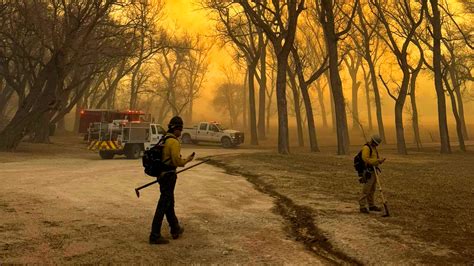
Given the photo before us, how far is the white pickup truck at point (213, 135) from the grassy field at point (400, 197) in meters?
14.4

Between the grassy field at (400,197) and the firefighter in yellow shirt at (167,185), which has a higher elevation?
the firefighter in yellow shirt at (167,185)

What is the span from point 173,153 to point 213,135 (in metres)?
29.2

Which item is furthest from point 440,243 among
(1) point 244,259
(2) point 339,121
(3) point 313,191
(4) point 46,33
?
(4) point 46,33

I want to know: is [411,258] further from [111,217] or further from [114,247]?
[111,217]

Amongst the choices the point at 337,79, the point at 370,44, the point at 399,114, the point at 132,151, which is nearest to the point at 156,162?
the point at 132,151

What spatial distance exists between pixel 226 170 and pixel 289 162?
3791 millimetres

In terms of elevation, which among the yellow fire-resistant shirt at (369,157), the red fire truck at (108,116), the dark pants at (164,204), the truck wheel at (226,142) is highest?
the red fire truck at (108,116)

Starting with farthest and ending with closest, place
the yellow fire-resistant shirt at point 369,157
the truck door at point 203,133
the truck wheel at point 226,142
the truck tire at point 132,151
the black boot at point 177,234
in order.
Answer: the truck door at point 203,133, the truck wheel at point 226,142, the truck tire at point 132,151, the yellow fire-resistant shirt at point 369,157, the black boot at point 177,234

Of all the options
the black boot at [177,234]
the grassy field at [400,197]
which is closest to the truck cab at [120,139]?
→ the grassy field at [400,197]

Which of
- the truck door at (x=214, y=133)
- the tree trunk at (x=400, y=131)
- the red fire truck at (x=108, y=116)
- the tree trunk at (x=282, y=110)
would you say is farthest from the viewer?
the truck door at (x=214, y=133)

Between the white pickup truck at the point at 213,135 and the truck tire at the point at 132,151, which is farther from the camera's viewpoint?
the white pickup truck at the point at 213,135

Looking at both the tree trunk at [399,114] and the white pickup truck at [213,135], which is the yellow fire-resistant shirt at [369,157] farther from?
the white pickup truck at [213,135]

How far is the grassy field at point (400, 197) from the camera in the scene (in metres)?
6.77

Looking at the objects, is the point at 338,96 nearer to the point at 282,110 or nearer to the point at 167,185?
the point at 282,110
